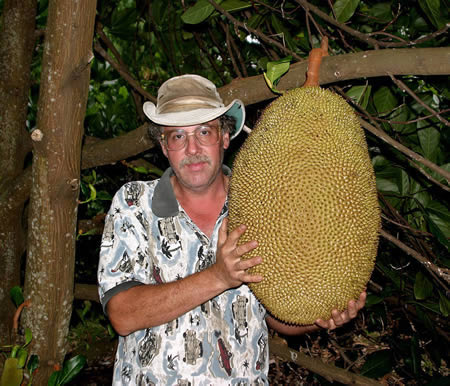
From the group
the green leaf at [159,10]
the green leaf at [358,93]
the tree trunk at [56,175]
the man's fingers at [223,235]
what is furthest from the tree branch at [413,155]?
the green leaf at [159,10]

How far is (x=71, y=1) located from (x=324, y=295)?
1078mm

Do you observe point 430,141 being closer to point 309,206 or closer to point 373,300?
point 373,300

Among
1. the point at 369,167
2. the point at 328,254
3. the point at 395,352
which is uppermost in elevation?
the point at 369,167

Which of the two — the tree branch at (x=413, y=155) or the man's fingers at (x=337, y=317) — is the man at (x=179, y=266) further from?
the tree branch at (x=413, y=155)

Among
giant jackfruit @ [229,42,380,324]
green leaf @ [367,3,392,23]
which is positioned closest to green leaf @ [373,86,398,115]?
green leaf @ [367,3,392,23]

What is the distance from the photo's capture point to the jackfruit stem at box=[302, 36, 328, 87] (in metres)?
1.35

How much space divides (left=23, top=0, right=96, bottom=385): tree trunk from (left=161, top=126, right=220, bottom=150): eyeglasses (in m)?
0.39

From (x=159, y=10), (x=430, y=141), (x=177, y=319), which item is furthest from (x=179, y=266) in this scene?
(x=159, y=10)

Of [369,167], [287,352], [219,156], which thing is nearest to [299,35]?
[219,156]

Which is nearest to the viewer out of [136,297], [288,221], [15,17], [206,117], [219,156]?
[288,221]

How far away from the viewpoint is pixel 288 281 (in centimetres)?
135

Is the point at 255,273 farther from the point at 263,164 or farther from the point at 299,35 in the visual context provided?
the point at 299,35

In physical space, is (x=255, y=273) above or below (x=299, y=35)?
below

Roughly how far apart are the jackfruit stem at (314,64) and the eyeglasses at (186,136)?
20.8 inches
